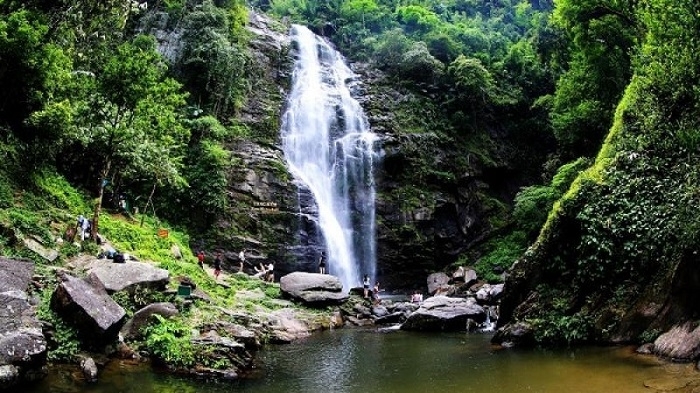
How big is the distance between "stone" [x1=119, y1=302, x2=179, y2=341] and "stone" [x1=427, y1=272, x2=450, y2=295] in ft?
58.3

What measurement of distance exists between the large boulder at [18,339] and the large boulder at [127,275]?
276 centimetres

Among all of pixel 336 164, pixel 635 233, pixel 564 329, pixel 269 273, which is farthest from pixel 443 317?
pixel 336 164

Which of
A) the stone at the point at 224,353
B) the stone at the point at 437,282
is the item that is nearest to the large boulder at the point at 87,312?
the stone at the point at 224,353

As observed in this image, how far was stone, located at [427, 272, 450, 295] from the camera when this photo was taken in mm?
28291

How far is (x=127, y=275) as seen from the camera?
13.6m

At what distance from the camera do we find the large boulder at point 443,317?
17500 mm

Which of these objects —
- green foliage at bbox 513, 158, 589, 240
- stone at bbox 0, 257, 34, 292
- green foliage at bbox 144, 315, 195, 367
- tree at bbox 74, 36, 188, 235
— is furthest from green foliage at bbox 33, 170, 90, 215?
green foliage at bbox 513, 158, 589, 240

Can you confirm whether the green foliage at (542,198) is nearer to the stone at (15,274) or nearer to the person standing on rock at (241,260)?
the person standing on rock at (241,260)

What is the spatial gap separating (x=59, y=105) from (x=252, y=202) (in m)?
12.0

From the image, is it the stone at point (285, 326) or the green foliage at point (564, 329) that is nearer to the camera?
the green foliage at point (564, 329)

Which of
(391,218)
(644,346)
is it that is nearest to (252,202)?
(391,218)

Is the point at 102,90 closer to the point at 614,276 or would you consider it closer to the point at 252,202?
the point at 252,202

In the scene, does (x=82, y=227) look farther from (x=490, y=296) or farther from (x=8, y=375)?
(x=490, y=296)

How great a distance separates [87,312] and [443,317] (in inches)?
436
